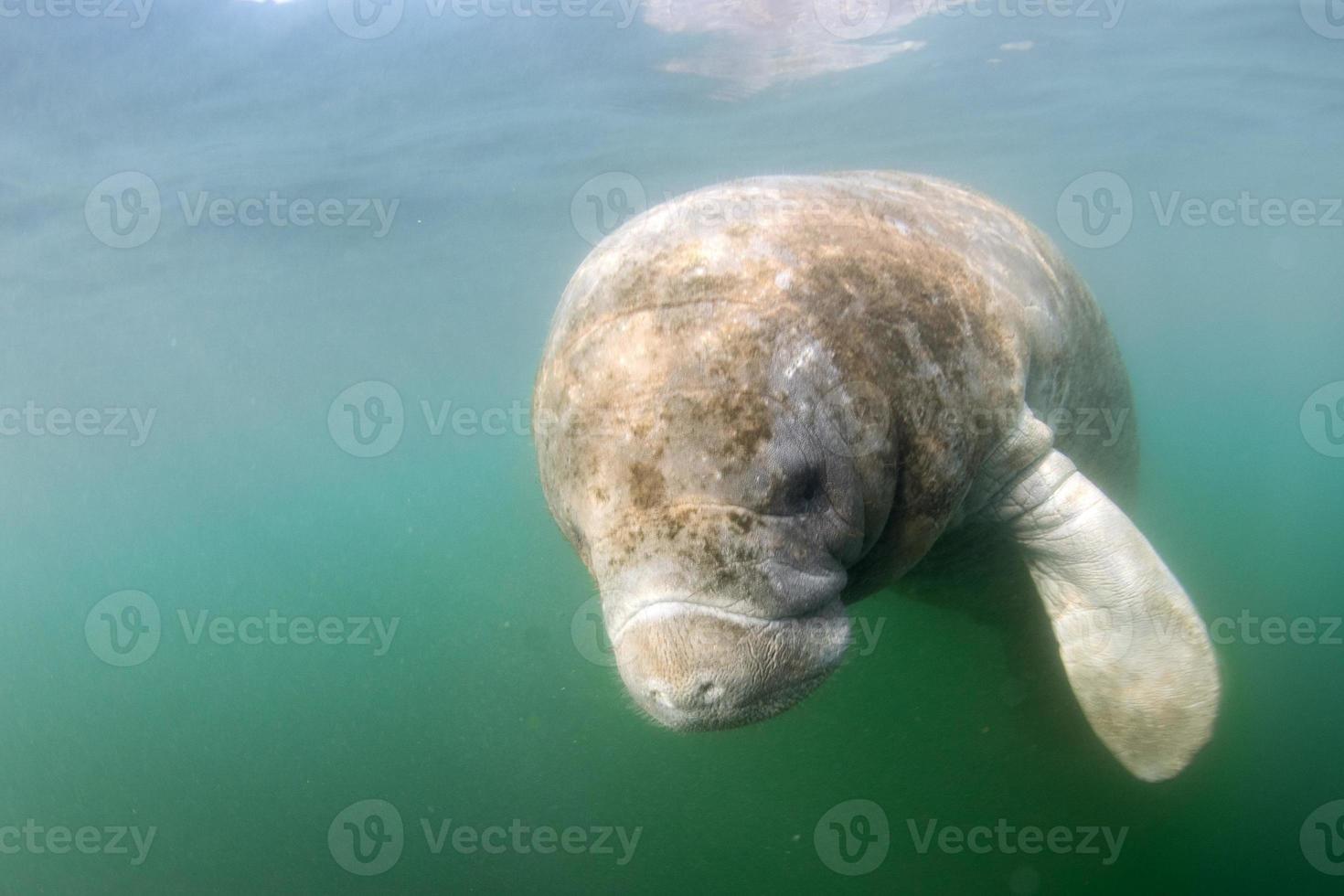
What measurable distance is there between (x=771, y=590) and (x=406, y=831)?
1184 cm

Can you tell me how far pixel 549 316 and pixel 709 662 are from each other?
57.9ft

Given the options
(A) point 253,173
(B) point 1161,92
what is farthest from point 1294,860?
(A) point 253,173

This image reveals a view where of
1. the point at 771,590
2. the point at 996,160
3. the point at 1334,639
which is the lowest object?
the point at 1334,639

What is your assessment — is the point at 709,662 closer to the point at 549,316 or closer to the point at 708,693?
the point at 708,693

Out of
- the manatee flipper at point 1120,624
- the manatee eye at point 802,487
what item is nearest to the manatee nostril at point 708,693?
the manatee eye at point 802,487

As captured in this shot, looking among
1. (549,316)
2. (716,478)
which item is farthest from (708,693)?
(549,316)

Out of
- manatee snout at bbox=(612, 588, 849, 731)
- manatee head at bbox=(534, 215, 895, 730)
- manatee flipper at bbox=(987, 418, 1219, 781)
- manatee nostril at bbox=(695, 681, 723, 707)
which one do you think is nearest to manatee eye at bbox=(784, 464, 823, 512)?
manatee head at bbox=(534, 215, 895, 730)

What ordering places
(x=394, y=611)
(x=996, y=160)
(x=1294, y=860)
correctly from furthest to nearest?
1. (x=394, y=611)
2. (x=996, y=160)
3. (x=1294, y=860)

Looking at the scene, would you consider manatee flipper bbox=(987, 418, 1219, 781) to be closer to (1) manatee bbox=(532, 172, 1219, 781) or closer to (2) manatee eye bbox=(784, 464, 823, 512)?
(1) manatee bbox=(532, 172, 1219, 781)

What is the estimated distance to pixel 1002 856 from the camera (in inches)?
290

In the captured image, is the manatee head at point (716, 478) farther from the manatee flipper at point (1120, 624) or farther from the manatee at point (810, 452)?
the manatee flipper at point (1120, 624)

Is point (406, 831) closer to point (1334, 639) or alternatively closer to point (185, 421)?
point (1334, 639)

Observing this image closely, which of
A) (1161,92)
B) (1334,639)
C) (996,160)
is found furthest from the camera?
(996,160)

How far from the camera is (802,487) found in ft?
6.82
